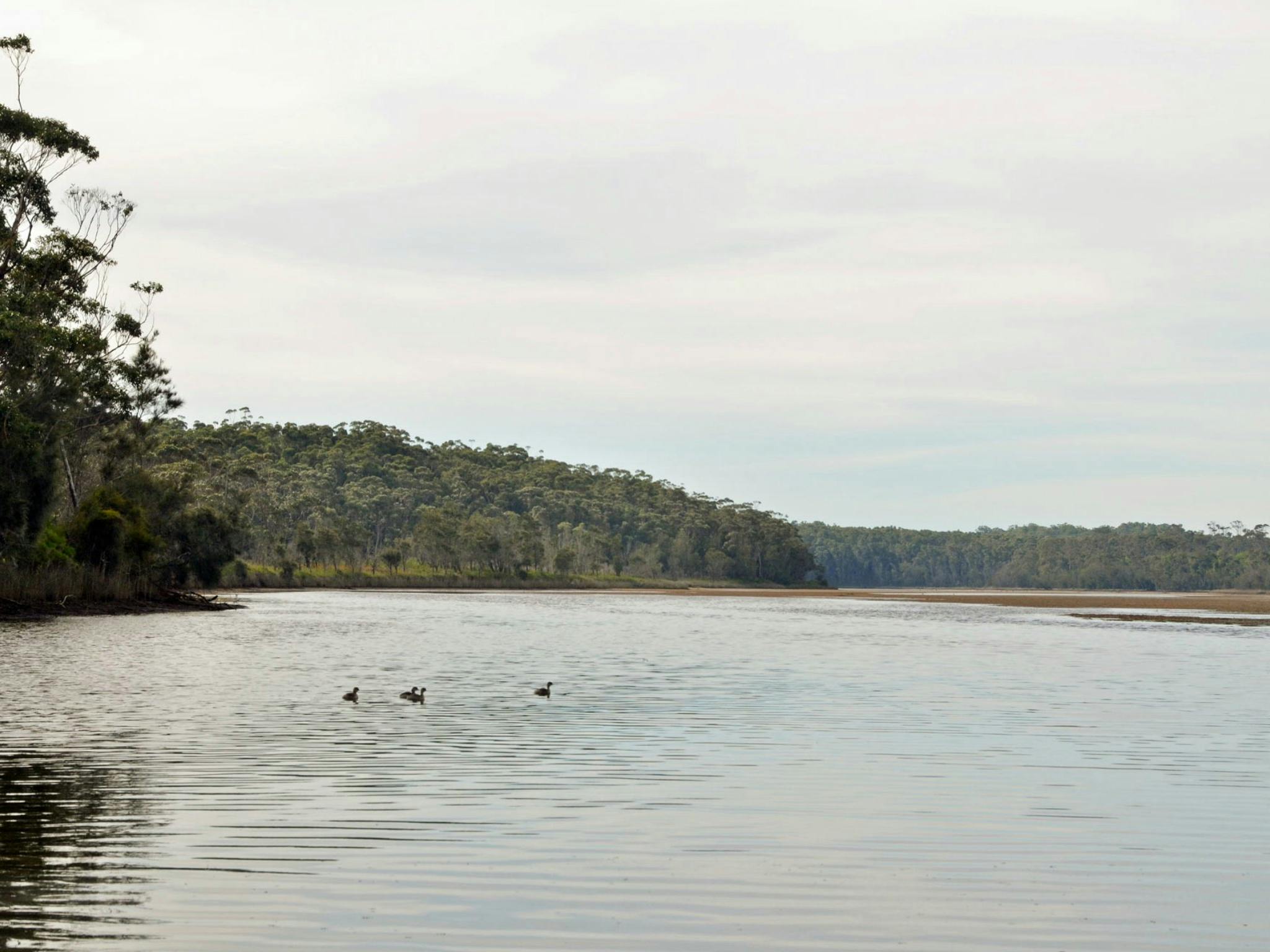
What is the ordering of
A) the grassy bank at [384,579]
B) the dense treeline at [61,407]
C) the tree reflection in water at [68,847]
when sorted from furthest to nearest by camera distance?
the grassy bank at [384,579] < the dense treeline at [61,407] < the tree reflection in water at [68,847]

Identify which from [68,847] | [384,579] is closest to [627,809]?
[68,847]

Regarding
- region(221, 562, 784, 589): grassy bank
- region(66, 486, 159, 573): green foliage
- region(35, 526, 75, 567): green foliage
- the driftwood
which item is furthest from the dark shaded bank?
region(221, 562, 784, 589): grassy bank

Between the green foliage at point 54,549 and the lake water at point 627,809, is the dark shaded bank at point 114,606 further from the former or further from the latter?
the lake water at point 627,809

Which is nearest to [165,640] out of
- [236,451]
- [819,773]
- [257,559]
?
[819,773]

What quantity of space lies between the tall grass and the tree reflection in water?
136 ft

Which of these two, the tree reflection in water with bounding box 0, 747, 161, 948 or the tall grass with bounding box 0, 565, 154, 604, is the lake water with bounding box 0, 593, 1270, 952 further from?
the tall grass with bounding box 0, 565, 154, 604

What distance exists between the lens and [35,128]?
2338 inches

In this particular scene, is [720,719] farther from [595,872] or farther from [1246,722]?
[595,872]

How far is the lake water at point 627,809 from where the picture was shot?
30.9 ft

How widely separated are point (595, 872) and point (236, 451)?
7464 inches

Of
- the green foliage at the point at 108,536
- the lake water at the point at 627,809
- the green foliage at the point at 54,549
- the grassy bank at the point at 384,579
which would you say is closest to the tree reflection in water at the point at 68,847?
the lake water at the point at 627,809

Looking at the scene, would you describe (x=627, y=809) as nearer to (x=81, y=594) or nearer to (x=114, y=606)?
(x=81, y=594)

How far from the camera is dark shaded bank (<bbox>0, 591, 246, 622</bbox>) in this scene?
178 feet

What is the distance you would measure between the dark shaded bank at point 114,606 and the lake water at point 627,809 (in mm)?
23426
